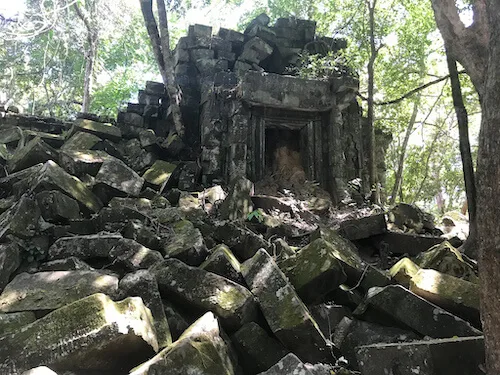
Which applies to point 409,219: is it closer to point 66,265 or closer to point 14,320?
point 66,265

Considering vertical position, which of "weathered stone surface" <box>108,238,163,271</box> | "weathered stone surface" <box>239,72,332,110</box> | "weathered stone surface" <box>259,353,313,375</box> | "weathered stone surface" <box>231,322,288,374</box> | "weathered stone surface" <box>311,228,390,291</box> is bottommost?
"weathered stone surface" <box>231,322,288,374</box>

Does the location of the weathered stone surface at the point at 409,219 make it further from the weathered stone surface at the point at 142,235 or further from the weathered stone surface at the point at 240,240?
the weathered stone surface at the point at 142,235

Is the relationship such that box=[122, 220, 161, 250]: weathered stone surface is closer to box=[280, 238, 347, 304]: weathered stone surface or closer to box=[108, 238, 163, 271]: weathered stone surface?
box=[108, 238, 163, 271]: weathered stone surface

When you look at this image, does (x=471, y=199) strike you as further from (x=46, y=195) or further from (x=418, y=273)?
(x=46, y=195)

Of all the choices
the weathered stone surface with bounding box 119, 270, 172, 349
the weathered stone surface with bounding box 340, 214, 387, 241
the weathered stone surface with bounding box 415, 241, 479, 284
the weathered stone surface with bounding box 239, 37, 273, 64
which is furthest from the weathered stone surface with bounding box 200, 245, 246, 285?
the weathered stone surface with bounding box 239, 37, 273, 64

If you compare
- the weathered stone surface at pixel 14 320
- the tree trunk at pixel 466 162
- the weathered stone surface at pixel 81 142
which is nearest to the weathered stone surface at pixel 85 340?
the weathered stone surface at pixel 14 320

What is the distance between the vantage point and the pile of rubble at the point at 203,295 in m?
2.31

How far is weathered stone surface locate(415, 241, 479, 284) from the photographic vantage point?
12.6 ft

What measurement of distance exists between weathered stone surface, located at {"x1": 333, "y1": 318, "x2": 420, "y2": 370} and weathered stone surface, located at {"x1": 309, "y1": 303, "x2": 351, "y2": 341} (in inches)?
5.1

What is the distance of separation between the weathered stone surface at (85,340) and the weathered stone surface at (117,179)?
3244 mm

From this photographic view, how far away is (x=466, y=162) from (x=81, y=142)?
589 centimetres

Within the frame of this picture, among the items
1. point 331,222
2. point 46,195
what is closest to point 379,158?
point 331,222

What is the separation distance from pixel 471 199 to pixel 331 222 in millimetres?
1986

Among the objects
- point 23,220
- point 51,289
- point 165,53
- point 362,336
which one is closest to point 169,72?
point 165,53
